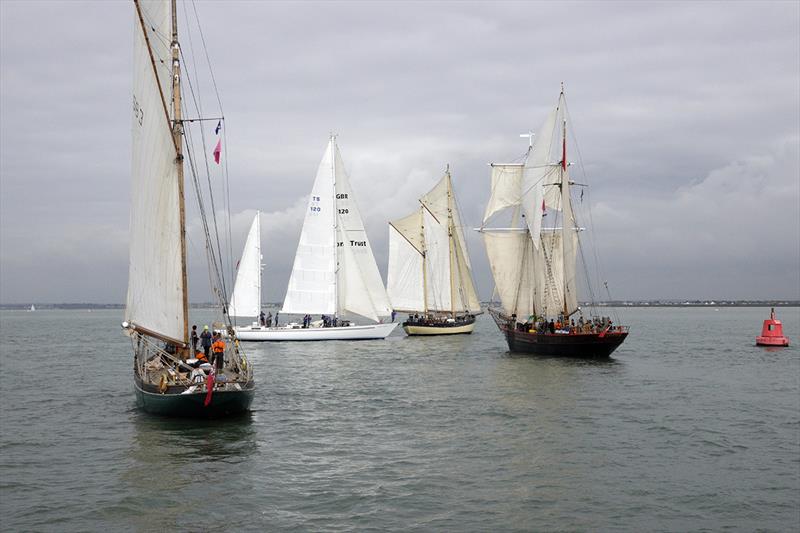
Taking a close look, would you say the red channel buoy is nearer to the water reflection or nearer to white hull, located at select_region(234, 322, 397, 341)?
white hull, located at select_region(234, 322, 397, 341)

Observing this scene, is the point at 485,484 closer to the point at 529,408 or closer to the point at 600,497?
the point at 600,497

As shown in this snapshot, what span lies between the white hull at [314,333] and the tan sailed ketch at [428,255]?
564 inches

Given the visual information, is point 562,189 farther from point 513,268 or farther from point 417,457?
point 417,457

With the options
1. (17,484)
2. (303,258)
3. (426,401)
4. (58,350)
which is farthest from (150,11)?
(58,350)

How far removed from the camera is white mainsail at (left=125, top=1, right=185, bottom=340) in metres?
28.4

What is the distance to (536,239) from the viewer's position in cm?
6906

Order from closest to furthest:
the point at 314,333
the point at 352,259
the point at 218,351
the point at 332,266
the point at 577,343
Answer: the point at 218,351
the point at 577,343
the point at 332,266
the point at 314,333
the point at 352,259

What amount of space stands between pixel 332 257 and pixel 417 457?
165 ft

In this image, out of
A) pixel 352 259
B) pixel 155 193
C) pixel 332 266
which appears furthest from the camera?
pixel 352 259

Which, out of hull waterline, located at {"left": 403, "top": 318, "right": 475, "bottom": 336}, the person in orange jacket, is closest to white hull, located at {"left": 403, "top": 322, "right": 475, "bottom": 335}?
hull waterline, located at {"left": 403, "top": 318, "right": 475, "bottom": 336}

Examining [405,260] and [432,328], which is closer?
[432,328]

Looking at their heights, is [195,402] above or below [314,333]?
below

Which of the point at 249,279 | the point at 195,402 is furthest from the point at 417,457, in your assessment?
the point at 249,279

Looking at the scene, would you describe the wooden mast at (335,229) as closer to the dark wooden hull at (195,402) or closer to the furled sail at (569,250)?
the furled sail at (569,250)
